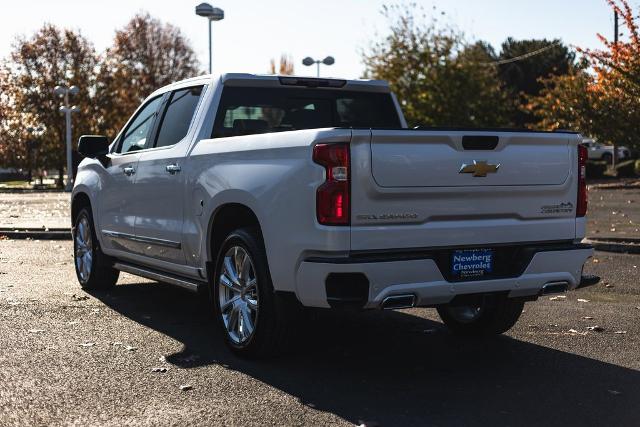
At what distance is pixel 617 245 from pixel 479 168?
7.75 metres

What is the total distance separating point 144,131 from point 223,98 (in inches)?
53.4

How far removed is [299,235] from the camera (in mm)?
5180

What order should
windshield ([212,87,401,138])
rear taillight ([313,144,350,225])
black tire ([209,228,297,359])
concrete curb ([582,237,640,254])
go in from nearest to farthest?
rear taillight ([313,144,350,225])
black tire ([209,228,297,359])
windshield ([212,87,401,138])
concrete curb ([582,237,640,254])

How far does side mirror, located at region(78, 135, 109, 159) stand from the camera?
27.6ft

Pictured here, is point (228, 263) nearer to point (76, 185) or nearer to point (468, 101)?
point (76, 185)

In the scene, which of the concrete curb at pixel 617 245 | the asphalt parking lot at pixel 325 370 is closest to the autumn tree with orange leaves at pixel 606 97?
the concrete curb at pixel 617 245

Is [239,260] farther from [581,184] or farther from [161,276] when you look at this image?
[581,184]

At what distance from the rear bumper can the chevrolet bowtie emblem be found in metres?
0.55

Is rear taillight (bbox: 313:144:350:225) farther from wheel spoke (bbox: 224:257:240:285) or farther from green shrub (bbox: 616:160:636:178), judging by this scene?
green shrub (bbox: 616:160:636:178)

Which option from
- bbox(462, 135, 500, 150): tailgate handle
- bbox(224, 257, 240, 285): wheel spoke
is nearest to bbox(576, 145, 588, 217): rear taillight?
bbox(462, 135, 500, 150): tailgate handle

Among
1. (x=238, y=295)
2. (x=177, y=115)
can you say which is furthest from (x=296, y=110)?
(x=238, y=295)

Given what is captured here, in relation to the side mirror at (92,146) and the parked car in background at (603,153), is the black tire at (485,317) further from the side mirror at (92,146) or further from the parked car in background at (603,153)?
the parked car in background at (603,153)

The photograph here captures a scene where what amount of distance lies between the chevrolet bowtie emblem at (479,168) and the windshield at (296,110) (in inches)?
51.2

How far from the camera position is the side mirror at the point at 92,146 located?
8.41 meters
